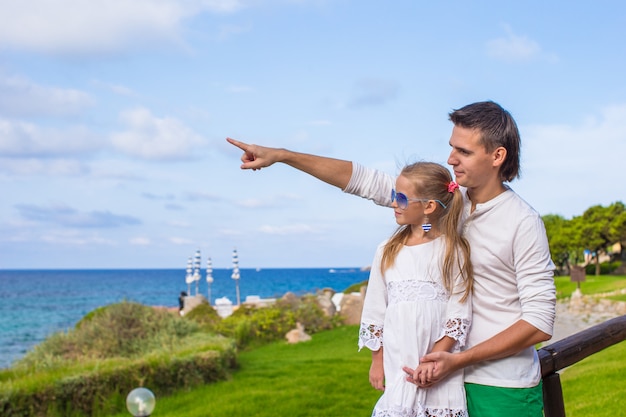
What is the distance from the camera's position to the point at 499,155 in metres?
2.30

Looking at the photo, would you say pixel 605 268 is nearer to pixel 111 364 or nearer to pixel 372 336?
pixel 111 364

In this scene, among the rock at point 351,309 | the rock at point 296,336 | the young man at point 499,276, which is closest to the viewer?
the young man at point 499,276

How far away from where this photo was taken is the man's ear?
7.52 feet

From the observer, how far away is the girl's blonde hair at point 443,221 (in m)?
2.27

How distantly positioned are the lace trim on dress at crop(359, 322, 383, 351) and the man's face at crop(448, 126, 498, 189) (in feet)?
1.99

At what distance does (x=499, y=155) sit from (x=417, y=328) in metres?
0.66

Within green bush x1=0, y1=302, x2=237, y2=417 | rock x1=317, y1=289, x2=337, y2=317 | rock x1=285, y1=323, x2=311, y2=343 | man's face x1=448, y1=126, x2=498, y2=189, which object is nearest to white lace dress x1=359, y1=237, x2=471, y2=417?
man's face x1=448, y1=126, x2=498, y2=189

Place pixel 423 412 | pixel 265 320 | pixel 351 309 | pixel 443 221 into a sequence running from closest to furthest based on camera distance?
pixel 423 412, pixel 443 221, pixel 265 320, pixel 351 309

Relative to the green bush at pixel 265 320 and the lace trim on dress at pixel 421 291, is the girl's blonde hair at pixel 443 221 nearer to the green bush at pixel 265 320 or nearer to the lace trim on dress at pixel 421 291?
the lace trim on dress at pixel 421 291

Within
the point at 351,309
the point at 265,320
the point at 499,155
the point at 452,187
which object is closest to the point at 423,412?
the point at 452,187

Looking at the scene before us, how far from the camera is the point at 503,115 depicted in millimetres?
2311

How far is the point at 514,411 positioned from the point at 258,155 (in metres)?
1.30

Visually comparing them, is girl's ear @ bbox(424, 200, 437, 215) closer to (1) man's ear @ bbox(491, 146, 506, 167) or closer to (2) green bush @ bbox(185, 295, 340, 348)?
(1) man's ear @ bbox(491, 146, 506, 167)

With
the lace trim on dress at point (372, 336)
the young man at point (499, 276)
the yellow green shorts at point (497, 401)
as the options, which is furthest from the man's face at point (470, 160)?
the yellow green shorts at point (497, 401)
